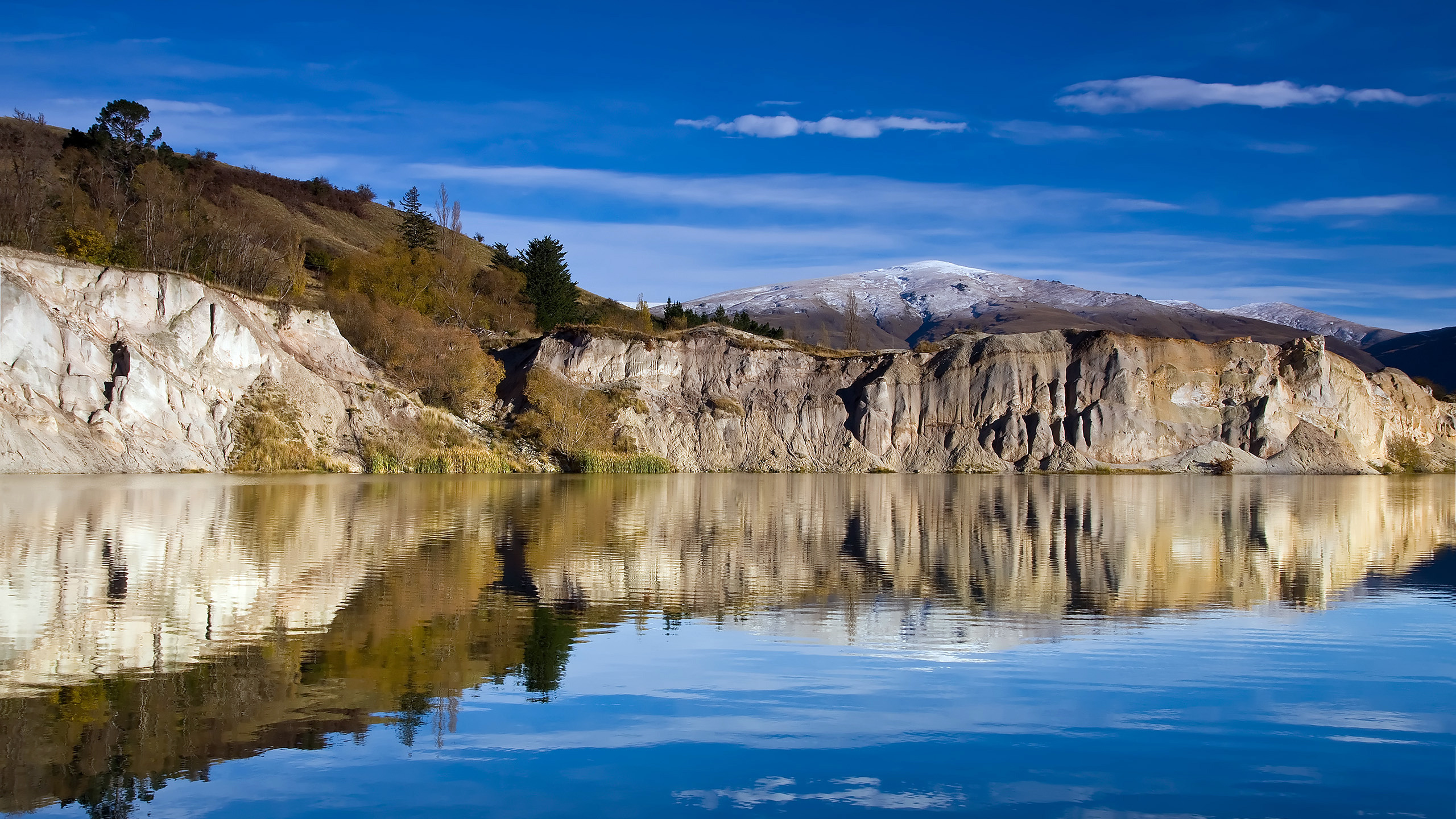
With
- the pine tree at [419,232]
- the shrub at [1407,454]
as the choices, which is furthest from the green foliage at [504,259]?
the shrub at [1407,454]

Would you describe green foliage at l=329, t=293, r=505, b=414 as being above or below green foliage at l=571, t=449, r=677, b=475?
above

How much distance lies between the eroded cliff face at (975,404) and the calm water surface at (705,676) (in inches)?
2131

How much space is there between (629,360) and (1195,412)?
43.7 m

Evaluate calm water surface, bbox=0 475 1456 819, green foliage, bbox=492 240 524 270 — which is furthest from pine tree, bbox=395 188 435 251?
calm water surface, bbox=0 475 1456 819

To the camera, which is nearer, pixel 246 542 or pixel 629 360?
pixel 246 542

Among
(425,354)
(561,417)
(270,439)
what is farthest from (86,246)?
(561,417)

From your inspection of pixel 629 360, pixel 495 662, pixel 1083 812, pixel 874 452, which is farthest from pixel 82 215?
pixel 1083 812

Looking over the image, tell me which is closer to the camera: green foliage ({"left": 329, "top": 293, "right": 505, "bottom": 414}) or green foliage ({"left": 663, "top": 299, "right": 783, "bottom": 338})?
green foliage ({"left": 329, "top": 293, "right": 505, "bottom": 414})

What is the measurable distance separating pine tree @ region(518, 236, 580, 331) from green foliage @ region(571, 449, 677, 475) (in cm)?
2850

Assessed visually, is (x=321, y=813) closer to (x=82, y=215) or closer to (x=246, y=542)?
(x=246, y=542)

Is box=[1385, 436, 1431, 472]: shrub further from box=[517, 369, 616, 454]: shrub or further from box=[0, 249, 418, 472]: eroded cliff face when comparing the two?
box=[0, 249, 418, 472]: eroded cliff face

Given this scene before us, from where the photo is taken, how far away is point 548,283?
95.8m

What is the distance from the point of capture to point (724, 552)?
64.7 feet

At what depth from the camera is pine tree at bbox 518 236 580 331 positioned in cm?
9501
